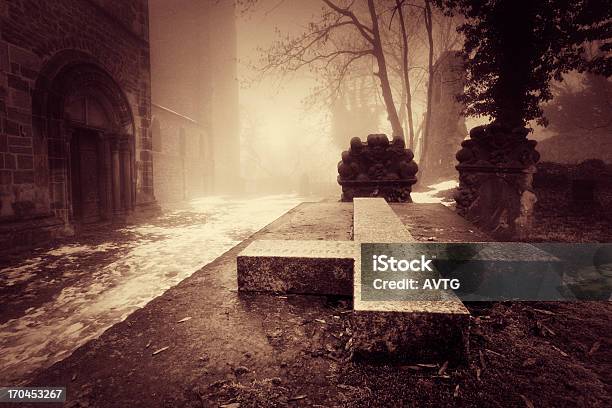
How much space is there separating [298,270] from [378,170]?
5.11 m

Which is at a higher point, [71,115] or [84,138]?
[71,115]

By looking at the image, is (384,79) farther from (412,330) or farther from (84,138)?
(412,330)

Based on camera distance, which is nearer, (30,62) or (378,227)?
(378,227)

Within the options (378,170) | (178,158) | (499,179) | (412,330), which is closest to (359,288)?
(412,330)

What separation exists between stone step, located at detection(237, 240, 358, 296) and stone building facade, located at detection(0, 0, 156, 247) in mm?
5888

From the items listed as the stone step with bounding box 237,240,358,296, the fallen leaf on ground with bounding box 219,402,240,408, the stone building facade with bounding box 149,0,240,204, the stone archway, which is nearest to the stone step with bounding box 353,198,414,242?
the stone step with bounding box 237,240,358,296

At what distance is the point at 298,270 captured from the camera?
184 cm

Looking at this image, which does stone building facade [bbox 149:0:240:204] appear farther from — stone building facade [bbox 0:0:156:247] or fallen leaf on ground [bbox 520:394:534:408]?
fallen leaf on ground [bbox 520:394:534:408]

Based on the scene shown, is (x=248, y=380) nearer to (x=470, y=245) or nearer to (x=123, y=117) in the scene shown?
(x=470, y=245)

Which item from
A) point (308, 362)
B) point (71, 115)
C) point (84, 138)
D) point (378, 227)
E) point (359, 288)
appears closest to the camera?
point (308, 362)

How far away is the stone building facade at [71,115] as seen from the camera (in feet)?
18.5

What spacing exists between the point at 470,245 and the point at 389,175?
4.45 m

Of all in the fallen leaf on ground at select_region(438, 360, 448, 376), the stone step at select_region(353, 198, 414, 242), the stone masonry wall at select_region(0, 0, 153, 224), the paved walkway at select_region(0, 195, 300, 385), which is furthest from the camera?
the stone masonry wall at select_region(0, 0, 153, 224)

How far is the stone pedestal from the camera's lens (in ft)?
17.6
